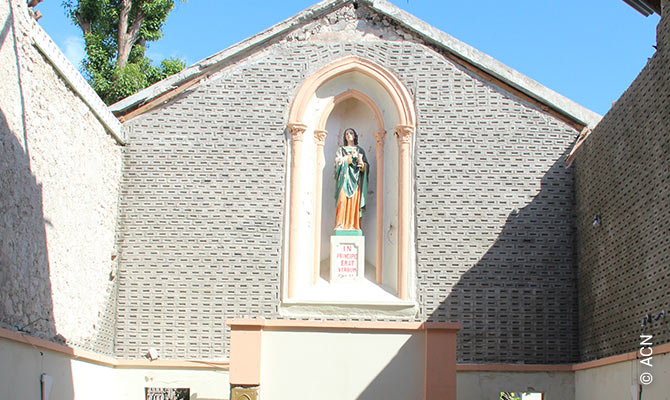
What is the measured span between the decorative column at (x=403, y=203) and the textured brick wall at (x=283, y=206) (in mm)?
182

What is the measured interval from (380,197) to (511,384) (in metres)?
3.51

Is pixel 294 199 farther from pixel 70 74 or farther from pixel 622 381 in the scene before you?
pixel 622 381

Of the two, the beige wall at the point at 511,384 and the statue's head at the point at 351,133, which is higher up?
the statue's head at the point at 351,133

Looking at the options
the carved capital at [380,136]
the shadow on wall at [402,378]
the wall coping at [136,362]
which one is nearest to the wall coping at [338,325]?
the shadow on wall at [402,378]

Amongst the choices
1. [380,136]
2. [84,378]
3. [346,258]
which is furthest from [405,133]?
[84,378]

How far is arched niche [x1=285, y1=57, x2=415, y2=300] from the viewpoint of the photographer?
14.0 metres

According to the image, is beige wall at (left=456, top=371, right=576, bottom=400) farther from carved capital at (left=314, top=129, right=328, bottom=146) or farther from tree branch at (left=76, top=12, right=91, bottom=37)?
tree branch at (left=76, top=12, right=91, bottom=37)

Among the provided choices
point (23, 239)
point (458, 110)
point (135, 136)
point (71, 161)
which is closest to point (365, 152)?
point (458, 110)

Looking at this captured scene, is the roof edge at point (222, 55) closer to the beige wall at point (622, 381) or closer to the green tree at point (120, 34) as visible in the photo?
the beige wall at point (622, 381)

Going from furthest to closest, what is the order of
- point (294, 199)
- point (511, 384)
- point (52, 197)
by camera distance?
point (294, 199) → point (511, 384) → point (52, 197)

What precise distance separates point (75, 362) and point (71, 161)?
8.75 feet

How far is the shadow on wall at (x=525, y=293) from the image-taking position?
1349 centimetres

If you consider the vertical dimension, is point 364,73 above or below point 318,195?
above

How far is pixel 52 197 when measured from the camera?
38.2 ft
